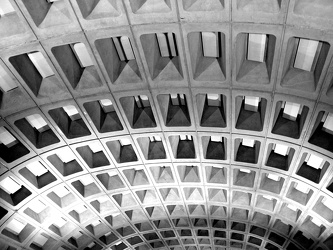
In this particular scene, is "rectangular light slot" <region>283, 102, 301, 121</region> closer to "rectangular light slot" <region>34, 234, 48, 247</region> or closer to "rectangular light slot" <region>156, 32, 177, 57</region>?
"rectangular light slot" <region>156, 32, 177, 57</region>

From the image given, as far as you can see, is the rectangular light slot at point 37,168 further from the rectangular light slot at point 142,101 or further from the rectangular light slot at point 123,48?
the rectangular light slot at point 123,48

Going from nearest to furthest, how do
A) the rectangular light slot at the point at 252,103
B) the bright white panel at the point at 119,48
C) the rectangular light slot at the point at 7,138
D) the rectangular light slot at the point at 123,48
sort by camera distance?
the rectangular light slot at the point at 123,48
the bright white panel at the point at 119,48
the rectangular light slot at the point at 252,103
the rectangular light slot at the point at 7,138

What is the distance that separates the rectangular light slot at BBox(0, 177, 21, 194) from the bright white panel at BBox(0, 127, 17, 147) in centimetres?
278

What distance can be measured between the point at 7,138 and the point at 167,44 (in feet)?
31.0

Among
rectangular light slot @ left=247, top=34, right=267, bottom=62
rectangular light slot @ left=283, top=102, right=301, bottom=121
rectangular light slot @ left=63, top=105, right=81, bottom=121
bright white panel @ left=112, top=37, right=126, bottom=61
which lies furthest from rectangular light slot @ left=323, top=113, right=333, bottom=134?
rectangular light slot @ left=63, top=105, right=81, bottom=121

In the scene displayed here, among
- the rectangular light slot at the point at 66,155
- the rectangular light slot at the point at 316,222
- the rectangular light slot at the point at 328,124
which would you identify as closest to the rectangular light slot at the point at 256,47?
the rectangular light slot at the point at 328,124

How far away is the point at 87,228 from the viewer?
81.1 feet

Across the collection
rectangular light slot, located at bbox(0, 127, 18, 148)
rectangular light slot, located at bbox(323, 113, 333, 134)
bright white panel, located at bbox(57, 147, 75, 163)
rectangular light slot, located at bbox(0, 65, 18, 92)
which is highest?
bright white panel, located at bbox(57, 147, 75, 163)

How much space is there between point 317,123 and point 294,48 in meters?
3.61

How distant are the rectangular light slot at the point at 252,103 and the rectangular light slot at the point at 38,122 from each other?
10.1m

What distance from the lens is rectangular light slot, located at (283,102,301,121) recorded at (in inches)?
565

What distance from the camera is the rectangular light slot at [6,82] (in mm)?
13095

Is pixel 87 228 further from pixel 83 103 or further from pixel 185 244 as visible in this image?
pixel 83 103

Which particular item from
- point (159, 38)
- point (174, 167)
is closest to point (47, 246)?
point (174, 167)
